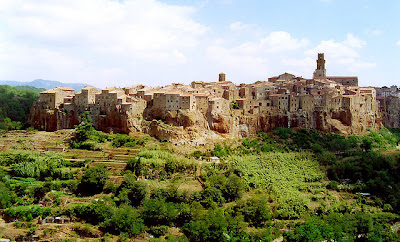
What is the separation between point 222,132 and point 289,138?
738cm

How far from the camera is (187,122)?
33469mm

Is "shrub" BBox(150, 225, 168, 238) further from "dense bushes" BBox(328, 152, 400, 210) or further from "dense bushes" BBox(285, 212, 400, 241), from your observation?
"dense bushes" BBox(328, 152, 400, 210)

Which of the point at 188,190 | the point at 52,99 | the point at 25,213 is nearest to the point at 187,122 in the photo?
the point at 188,190

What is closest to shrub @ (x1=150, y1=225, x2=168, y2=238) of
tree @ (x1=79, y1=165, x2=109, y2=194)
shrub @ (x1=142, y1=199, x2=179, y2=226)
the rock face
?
shrub @ (x1=142, y1=199, x2=179, y2=226)

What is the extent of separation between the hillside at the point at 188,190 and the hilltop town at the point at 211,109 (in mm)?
1624

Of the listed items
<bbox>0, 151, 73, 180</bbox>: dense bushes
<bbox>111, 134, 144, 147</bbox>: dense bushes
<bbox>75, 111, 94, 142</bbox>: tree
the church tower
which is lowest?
<bbox>0, 151, 73, 180</bbox>: dense bushes

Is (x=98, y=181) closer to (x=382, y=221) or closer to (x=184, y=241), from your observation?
(x=184, y=241)

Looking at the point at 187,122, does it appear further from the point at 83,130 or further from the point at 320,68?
the point at 320,68

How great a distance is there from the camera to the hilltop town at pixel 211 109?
33.7 metres

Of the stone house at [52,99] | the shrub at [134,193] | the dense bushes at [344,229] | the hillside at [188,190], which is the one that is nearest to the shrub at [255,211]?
the hillside at [188,190]

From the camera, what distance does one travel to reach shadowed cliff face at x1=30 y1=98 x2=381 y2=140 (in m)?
33.2

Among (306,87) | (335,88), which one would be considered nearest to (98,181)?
(306,87)

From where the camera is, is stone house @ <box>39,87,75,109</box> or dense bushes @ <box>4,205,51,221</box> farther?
stone house @ <box>39,87,75,109</box>

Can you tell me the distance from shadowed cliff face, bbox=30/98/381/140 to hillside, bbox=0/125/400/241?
1181 mm
